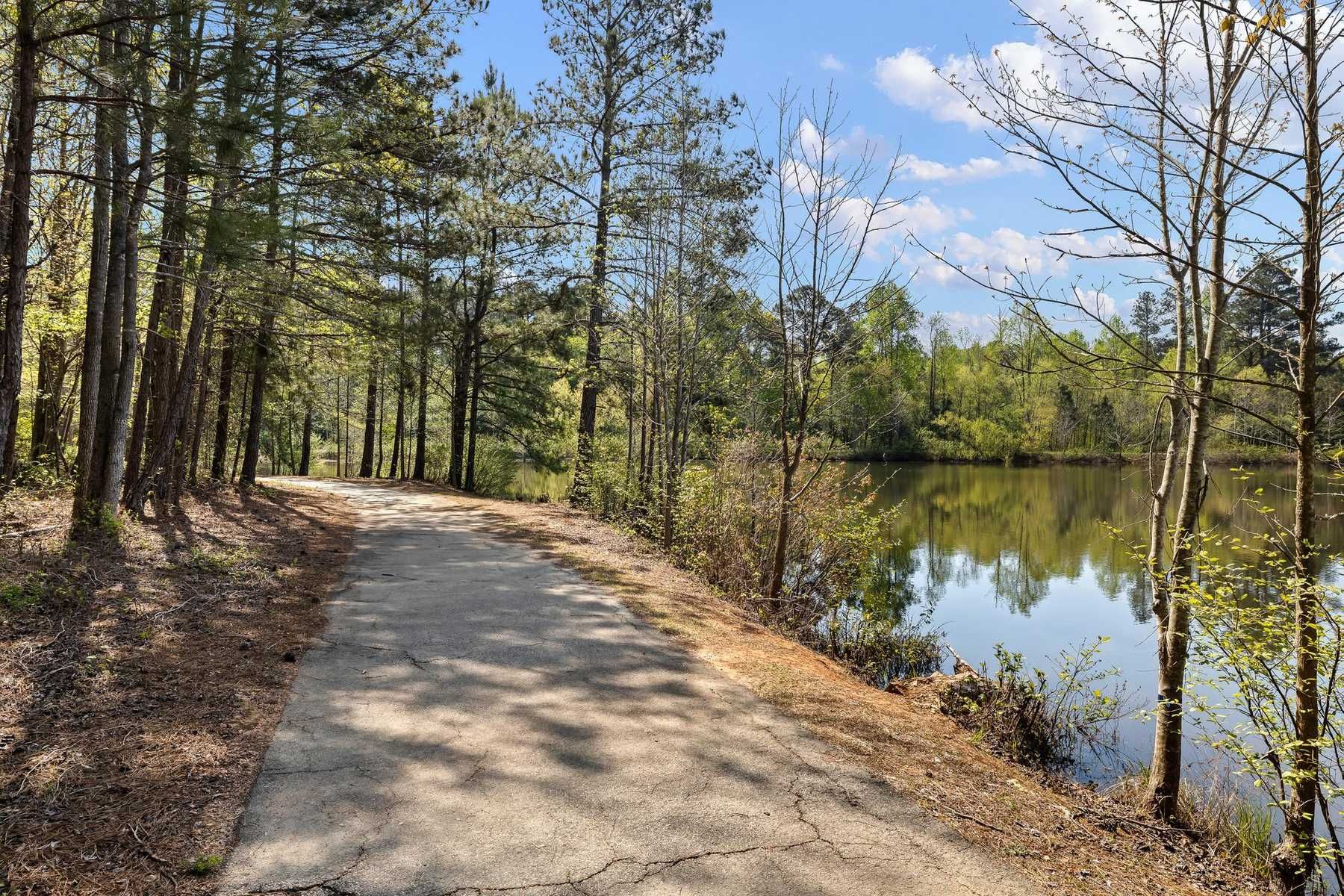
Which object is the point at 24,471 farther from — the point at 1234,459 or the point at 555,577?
the point at 1234,459

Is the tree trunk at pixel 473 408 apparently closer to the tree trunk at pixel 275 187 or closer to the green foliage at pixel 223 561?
the tree trunk at pixel 275 187

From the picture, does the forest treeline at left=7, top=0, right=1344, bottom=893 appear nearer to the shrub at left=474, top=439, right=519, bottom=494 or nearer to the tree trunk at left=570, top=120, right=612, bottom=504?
the tree trunk at left=570, top=120, right=612, bottom=504

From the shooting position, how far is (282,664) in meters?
4.69

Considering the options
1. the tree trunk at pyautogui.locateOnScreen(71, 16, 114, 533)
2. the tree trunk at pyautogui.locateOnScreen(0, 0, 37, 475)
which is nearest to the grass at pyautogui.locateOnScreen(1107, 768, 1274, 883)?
the tree trunk at pyautogui.locateOnScreen(0, 0, 37, 475)

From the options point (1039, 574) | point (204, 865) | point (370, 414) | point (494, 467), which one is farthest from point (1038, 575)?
point (370, 414)

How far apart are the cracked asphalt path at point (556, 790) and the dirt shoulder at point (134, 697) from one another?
0.64ft

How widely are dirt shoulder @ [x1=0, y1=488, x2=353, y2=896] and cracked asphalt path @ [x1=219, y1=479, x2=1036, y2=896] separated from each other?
19cm

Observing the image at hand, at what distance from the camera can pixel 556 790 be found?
3.22 metres

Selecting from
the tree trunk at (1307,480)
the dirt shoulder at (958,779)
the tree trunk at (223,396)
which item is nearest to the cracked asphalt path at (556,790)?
the dirt shoulder at (958,779)

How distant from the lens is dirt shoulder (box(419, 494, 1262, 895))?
10.3ft

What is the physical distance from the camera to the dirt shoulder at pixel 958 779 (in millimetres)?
3154

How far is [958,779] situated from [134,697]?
14.0 feet

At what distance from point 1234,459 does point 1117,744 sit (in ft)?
142

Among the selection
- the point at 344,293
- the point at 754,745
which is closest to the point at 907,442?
the point at 344,293
